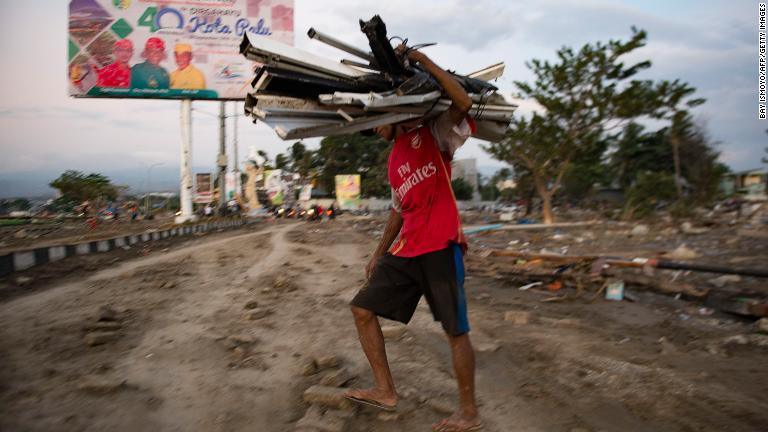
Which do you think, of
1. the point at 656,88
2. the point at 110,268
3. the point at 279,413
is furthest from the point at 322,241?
the point at 656,88

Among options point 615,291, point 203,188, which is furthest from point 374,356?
point 203,188

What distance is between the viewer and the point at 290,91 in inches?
90.8

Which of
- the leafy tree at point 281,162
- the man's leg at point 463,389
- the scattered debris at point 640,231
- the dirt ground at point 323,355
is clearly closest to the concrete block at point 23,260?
the dirt ground at point 323,355

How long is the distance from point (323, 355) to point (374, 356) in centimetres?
91

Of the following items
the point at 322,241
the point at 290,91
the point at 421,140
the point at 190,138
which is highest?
the point at 190,138

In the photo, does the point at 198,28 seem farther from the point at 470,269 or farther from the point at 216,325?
the point at 216,325

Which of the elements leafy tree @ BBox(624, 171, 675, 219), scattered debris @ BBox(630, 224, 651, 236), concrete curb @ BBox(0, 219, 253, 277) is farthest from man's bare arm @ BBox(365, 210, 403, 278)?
leafy tree @ BBox(624, 171, 675, 219)

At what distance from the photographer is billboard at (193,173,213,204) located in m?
22.6

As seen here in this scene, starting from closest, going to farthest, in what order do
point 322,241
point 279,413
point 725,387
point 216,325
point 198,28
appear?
point 279,413, point 725,387, point 216,325, point 322,241, point 198,28

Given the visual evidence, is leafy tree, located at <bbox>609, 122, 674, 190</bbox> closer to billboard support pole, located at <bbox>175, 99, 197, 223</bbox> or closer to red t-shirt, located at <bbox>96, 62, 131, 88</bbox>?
billboard support pole, located at <bbox>175, 99, 197, 223</bbox>

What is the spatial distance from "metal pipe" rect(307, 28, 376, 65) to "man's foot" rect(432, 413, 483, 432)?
1.85m

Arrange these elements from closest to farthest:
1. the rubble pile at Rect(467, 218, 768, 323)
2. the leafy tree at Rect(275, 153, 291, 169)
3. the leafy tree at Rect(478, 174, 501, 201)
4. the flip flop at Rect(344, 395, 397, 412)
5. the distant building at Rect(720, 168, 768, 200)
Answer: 1. the flip flop at Rect(344, 395, 397, 412)
2. the rubble pile at Rect(467, 218, 768, 323)
3. the distant building at Rect(720, 168, 768, 200)
4. the leafy tree at Rect(275, 153, 291, 169)
5. the leafy tree at Rect(478, 174, 501, 201)

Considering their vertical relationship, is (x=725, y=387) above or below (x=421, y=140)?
below

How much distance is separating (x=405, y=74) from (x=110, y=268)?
22.9ft
